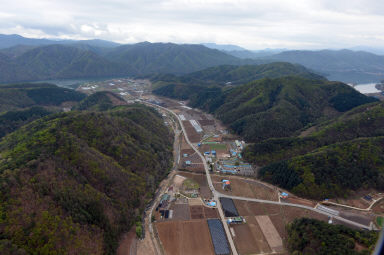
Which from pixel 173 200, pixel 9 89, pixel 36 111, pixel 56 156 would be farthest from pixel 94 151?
pixel 9 89

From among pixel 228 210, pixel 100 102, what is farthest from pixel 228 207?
pixel 100 102

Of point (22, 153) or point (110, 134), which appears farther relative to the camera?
point (110, 134)

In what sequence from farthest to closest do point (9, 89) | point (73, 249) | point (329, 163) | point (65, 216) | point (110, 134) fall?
point (9, 89), point (110, 134), point (329, 163), point (65, 216), point (73, 249)

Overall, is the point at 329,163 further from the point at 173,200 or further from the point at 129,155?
the point at 129,155

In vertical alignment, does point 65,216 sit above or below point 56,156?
below

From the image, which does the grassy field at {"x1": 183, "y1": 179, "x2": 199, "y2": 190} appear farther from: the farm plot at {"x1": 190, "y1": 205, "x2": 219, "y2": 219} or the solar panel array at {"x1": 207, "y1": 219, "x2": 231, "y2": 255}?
the solar panel array at {"x1": 207, "y1": 219, "x2": 231, "y2": 255}

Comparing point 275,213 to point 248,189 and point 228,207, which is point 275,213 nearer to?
point 248,189

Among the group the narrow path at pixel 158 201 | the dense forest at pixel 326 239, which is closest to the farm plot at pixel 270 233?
the dense forest at pixel 326 239

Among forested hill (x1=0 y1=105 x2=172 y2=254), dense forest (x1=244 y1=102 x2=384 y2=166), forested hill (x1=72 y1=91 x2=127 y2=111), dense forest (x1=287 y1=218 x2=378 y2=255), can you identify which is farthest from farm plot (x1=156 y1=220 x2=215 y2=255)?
forested hill (x1=72 y1=91 x2=127 y2=111)
